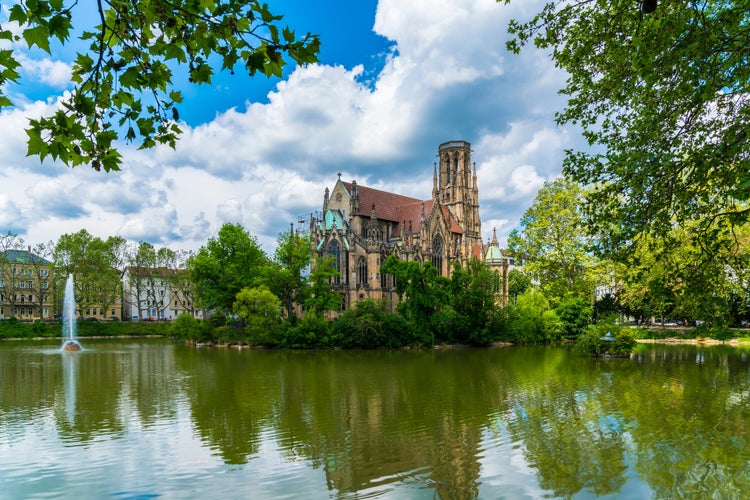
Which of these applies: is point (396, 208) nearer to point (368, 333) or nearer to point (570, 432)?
point (368, 333)

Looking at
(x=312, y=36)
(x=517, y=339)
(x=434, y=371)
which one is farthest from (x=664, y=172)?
(x=517, y=339)

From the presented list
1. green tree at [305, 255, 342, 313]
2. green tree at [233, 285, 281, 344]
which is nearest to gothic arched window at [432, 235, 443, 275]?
green tree at [305, 255, 342, 313]

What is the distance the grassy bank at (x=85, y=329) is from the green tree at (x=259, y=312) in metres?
18.9

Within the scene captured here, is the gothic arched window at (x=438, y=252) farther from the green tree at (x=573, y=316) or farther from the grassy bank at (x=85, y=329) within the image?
the grassy bank at (x=85, y=329)

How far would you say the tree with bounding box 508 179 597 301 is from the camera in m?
41.3

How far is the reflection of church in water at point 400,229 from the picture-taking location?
207ft

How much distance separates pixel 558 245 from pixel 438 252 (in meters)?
29.2

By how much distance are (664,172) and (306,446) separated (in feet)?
31.8

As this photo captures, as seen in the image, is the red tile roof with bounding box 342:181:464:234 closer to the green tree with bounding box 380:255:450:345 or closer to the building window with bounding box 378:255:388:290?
the building window with bounding box 378:255:388:290

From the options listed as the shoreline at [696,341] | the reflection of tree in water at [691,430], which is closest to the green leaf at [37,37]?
the reflection of tree in water at [691,430]

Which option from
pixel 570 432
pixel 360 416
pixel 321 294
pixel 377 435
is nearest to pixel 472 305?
pixel 321 294

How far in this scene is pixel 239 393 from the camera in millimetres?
19922

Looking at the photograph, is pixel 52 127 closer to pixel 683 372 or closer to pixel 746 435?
pixel 746 435

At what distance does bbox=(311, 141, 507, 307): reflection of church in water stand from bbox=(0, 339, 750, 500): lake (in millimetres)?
37872
